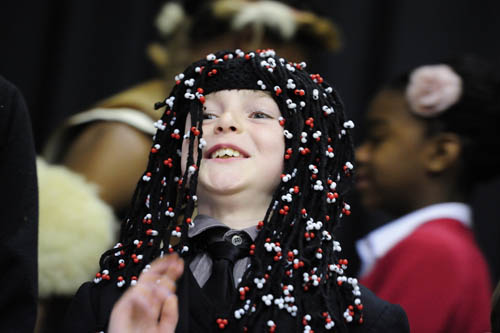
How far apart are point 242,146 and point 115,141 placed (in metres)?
0.65

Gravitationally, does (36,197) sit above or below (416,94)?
below

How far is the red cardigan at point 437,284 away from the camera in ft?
5.23

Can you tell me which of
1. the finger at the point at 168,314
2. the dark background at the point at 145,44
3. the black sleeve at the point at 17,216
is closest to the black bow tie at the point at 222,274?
the finger at the point at 168,314

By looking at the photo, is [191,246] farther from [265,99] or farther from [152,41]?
[152,41]

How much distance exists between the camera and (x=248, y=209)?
1.24 m

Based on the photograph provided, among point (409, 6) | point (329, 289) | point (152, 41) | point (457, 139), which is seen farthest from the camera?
point (152, 41)

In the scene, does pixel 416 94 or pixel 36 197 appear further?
pixel 416 94

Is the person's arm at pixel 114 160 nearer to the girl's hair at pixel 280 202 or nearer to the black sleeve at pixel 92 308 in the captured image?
the girl's hair at pixel 280 202

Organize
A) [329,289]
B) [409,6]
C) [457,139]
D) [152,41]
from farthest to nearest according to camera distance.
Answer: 1. [152,41]
2. [409,6]
3. [457,139]
4. [329,289]

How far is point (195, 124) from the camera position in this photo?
1249 mm

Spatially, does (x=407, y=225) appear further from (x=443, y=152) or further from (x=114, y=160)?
(x=114, y=160)

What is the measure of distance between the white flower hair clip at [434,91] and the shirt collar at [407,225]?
24 centimetres

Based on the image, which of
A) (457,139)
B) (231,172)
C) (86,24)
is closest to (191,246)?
(231,172)

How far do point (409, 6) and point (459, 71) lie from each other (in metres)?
0.67
